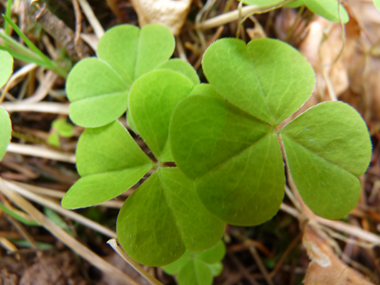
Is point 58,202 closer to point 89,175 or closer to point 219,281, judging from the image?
point 89,175

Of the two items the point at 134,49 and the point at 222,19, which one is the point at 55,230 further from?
the point at 222,19

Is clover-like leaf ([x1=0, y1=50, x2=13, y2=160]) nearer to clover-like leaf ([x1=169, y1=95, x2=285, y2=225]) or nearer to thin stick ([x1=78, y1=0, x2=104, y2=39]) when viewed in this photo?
thin stick ([x1=78, y1=0, x2=104, y2=39])

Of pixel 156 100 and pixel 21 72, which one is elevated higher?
pixel 21 72

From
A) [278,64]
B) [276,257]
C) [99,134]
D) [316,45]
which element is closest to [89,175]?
[99,134]

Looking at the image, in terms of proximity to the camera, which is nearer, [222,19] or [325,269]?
[325,269]

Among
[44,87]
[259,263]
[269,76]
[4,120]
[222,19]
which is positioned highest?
[4,120]

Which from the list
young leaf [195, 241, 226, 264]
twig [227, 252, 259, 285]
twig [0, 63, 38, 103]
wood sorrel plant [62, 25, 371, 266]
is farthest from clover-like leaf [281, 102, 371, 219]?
twig [0, 63, 38, 103]

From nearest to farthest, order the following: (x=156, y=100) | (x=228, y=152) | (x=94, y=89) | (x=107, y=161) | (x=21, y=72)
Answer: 1. (x=228, y=152)
2. (x=156, y=100)
3. (x=107, y=161)
4. (x=94, y=89)
5. (x=21, y=72)

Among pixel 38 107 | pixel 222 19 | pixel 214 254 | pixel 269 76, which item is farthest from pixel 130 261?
pixel 222 19
